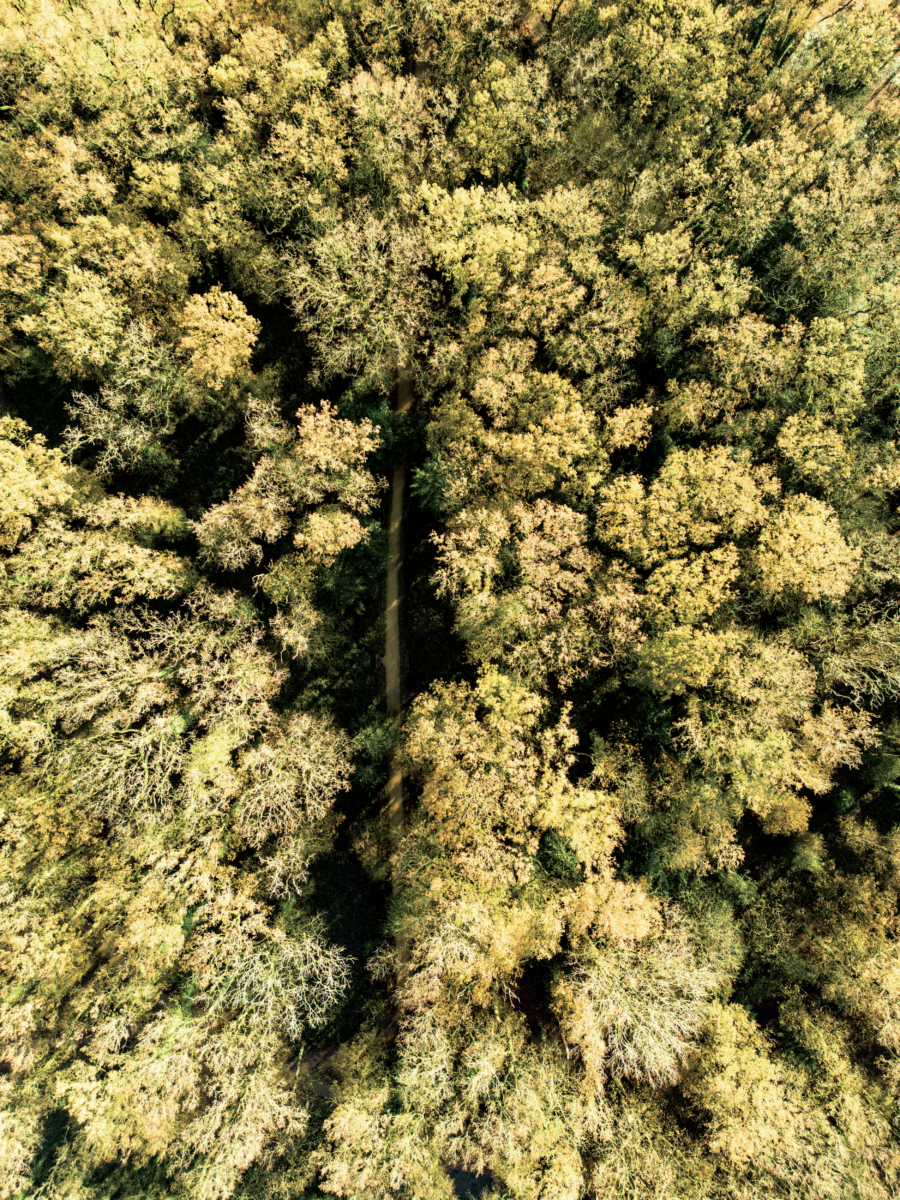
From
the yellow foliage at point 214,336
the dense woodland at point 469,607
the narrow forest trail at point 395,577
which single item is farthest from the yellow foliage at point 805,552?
the yellow foliage at point 214,336

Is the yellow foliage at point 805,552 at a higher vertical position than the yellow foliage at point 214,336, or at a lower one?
lower

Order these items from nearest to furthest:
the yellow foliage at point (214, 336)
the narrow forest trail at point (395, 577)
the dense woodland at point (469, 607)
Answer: the dense woodland at point (469, 607) < the yellow foliage at point (214, 336) < the narrow forest trail at point (395, 577)

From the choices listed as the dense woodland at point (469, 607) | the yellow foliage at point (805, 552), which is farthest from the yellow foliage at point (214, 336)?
the yellow foliage at point (805, 552)

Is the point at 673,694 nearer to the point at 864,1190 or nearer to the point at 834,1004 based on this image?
the point at 834,1004

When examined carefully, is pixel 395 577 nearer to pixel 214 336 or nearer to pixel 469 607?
pixel 469 607

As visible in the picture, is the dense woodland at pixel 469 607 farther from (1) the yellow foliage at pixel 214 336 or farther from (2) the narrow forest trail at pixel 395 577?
(2) the narrow forest trail at pixel 395 577

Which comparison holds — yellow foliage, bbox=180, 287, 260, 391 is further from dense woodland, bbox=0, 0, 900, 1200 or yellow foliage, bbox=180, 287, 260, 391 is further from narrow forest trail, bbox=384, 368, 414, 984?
narrow forest trail, bbox=384, 368, 414, 984

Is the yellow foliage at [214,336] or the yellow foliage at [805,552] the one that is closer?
the yellow foliage at [805,552]

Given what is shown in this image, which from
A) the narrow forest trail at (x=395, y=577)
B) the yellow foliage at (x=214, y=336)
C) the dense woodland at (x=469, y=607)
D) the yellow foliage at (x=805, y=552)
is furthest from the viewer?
the narrow forest trail at (x=395, y=577)

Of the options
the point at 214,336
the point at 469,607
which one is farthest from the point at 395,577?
the point at 214,336
